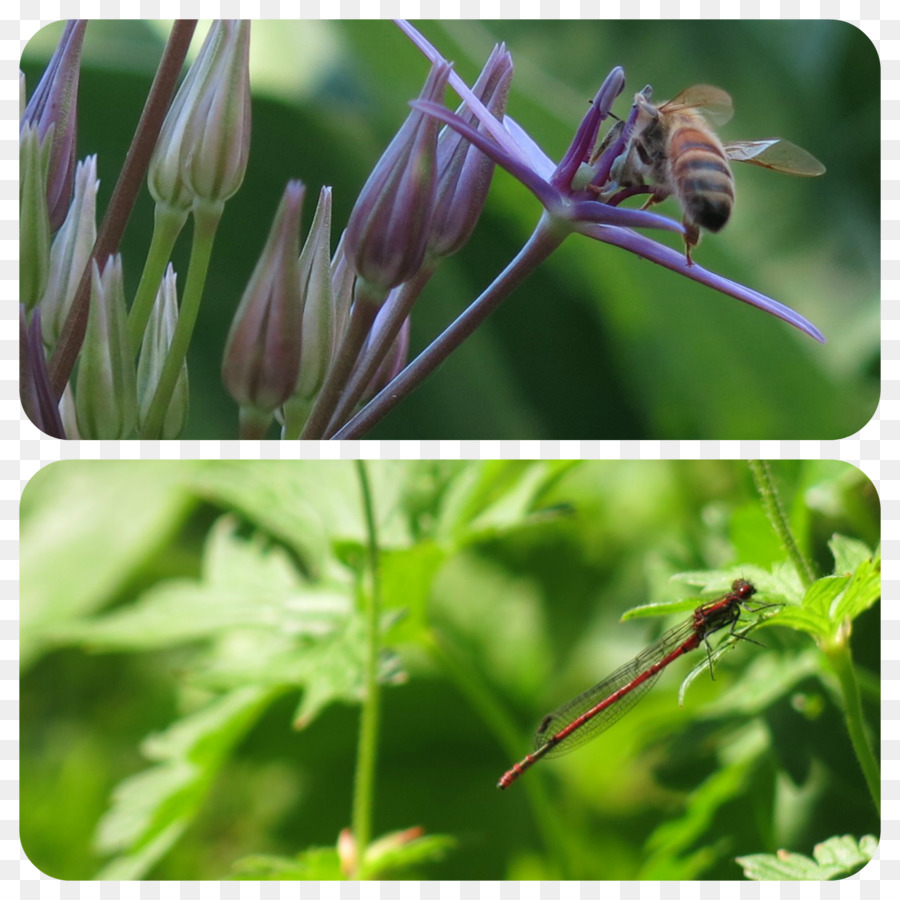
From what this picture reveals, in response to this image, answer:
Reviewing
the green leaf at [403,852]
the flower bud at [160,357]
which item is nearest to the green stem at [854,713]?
the green leaf at [403,852]

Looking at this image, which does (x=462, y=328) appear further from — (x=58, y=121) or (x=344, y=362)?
(x=58, y=121)

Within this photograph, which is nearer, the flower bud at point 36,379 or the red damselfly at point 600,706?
the flower bud at point 36,379

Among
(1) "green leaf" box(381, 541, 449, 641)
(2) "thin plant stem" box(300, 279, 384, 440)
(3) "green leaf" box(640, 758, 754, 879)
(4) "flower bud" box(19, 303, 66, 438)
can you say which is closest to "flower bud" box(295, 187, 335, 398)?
(2) "thin plant stem" box(300, 279, 384, 440)

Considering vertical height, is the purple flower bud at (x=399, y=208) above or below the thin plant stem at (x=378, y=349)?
above

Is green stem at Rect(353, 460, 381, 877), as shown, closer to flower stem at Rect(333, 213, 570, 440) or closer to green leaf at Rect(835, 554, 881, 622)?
flower stem at Rect(333, 213, 570, 440)

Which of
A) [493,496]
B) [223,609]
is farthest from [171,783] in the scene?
[493,496]

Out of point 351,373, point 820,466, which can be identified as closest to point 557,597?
point 820,466

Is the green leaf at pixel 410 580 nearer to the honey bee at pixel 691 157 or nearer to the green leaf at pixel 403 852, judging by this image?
the green leaf at pixel 403 852
